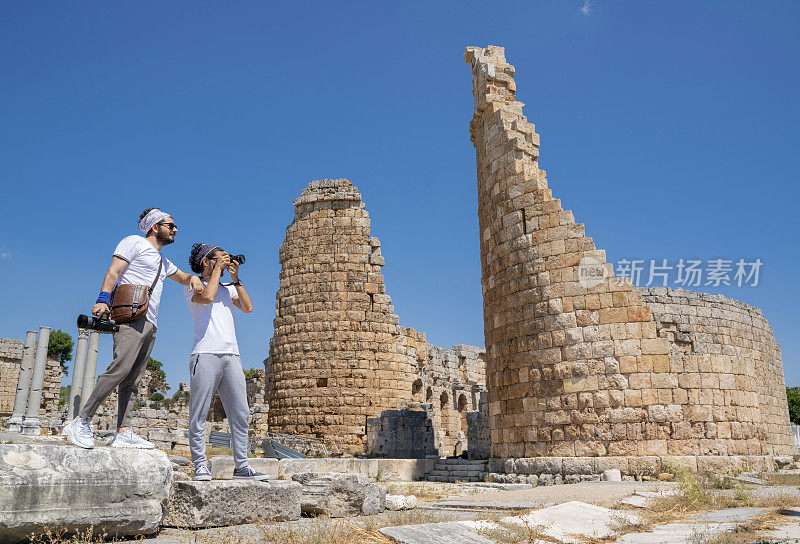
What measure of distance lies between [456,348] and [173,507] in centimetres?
1786

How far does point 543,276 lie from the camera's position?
1025cm

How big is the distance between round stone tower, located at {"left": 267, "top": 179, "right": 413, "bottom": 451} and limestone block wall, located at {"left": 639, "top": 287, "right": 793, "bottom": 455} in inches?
267

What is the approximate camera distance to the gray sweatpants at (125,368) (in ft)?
14.8

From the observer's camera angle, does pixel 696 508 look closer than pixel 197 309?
No

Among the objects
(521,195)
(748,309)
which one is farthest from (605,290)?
(748,309)

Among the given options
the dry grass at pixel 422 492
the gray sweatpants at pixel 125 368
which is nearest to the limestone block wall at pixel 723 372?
the dry grass at pixel 422 492

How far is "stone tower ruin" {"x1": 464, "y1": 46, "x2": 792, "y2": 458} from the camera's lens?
934 cm

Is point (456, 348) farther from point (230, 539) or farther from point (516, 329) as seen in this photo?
point (230, 539)

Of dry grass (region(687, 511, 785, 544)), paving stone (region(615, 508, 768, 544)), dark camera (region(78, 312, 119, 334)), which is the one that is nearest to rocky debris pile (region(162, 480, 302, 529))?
dark camera (region(78, 312, 119, 334))

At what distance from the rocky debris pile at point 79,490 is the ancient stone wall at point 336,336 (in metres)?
12.4

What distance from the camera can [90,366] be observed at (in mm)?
19109

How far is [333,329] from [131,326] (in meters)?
12.6

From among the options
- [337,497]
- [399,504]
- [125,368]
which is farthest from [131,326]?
[399,504]

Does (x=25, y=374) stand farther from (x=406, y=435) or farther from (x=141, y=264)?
(x=141, y=264)
